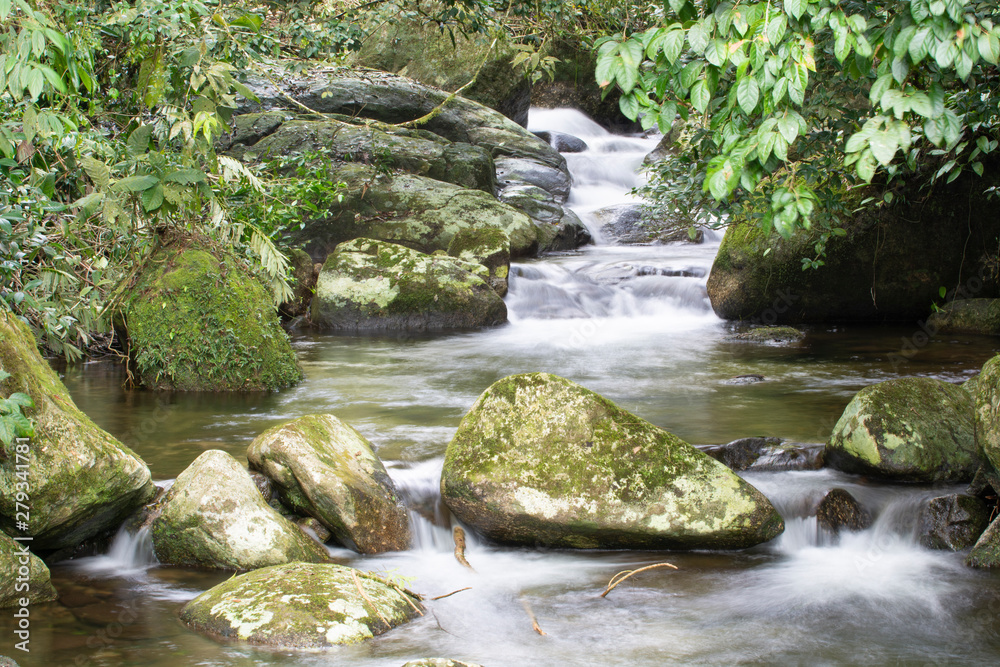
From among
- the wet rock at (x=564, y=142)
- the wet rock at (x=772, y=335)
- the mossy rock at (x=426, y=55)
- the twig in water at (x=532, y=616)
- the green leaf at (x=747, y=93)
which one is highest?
the mossy rock at (x=426, y=55)

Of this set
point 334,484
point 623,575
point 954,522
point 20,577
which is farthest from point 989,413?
point 20,577

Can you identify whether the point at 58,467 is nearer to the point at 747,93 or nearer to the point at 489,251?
the point at 747,93

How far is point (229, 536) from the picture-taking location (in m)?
4.13

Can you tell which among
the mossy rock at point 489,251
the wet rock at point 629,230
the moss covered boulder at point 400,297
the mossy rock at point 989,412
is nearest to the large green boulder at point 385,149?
the mossy rock at point 489,251

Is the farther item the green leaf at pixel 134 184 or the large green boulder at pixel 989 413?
the large green boulder at pixel 989 413

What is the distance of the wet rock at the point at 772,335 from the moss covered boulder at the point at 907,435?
4.76 m

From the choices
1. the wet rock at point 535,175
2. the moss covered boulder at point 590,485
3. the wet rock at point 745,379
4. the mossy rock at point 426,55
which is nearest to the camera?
the moss covered boulder at point 590,485

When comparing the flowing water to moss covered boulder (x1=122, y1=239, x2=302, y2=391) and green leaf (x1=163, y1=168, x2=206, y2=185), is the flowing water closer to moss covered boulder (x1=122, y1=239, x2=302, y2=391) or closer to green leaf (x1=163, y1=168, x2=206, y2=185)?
moss covered boulder (x1=122, y1=239, x2=302, y2=391)

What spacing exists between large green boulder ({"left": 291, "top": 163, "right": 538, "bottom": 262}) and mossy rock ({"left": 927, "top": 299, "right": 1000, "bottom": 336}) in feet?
21.3

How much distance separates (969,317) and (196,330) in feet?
30.6

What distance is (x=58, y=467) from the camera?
12.6 feet

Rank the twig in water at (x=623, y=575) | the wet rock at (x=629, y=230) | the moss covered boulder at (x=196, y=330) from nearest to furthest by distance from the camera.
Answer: the twig in water at (x=623, y=575)
the moss covered boulder at (x=196, y=330)
the wet rock at (x=629, y=230)

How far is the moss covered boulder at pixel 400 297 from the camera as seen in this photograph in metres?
11.0

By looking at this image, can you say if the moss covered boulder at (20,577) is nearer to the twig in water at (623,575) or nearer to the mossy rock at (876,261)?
the twig in water at (623,575)
